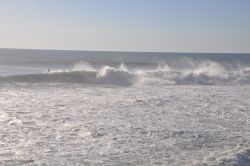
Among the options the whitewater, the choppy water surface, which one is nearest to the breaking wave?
the whitewater

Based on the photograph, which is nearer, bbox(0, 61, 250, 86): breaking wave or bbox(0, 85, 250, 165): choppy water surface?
bbox(0, 85, 250, 165): choppy water surface

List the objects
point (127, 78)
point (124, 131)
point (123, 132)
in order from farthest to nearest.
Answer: point (127, 78) < point (124, 131) < point (123, 132)

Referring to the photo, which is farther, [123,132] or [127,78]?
[127,78]

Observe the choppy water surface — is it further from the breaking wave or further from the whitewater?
the breaking wave

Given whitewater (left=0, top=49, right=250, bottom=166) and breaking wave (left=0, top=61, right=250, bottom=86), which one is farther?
breaking wave (left=0, top=61, right=250, bottom=86)

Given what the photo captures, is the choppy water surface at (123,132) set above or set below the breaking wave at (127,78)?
below

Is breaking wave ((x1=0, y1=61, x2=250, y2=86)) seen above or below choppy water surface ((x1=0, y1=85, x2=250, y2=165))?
above

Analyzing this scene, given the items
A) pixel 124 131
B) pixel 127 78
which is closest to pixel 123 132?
pixel 124 131

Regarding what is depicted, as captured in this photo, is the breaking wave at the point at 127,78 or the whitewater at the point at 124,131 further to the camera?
the breaking wave at the point at 127,78

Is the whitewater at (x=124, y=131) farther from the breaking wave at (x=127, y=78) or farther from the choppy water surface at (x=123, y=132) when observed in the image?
the breaking wave at (x=127, y=78)

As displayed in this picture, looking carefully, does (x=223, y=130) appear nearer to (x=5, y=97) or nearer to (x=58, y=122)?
(x=58, y=122)

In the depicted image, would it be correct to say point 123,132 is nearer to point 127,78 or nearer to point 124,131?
point 124,131

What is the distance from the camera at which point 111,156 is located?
8.35 metres

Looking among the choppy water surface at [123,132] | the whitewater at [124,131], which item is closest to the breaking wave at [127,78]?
the whitewater at [124,131]
